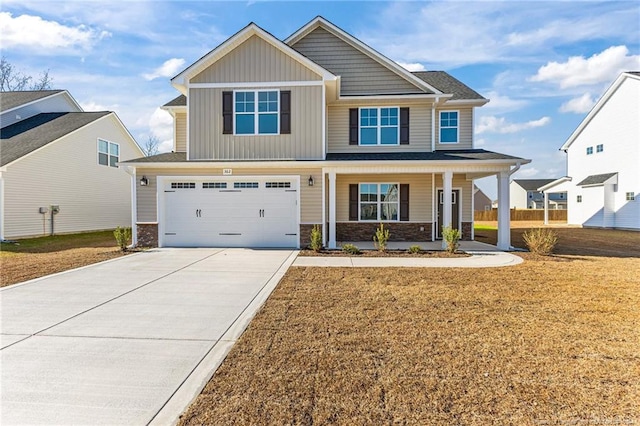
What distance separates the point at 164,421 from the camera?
275 cm

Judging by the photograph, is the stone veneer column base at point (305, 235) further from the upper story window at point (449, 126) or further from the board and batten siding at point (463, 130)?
the upper story window at point (449, 126)

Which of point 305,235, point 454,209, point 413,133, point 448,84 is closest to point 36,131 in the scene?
point 305,235

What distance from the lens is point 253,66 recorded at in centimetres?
1234

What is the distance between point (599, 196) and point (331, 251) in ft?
71.8

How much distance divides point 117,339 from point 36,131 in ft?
62.5

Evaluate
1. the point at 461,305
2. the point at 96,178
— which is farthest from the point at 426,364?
the point at 96,178

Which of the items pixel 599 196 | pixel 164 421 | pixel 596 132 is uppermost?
pixel 596 132

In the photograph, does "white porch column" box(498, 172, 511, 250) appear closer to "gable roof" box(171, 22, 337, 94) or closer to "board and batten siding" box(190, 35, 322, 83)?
"gable roof" box(171, 22, 337, 94)

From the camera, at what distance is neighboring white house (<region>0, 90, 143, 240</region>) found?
50.1 feet

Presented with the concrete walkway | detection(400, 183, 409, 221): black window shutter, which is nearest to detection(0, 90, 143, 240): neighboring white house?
the concrete walkway

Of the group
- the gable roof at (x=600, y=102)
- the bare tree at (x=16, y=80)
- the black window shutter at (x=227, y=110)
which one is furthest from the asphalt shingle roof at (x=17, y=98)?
the gable roof at (x=600, y=102)

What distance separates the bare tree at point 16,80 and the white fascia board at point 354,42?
31.6 meters

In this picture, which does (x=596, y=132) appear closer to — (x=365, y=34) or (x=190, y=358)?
(x=365, y=34)

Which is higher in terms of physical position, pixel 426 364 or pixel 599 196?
pixel 599 196
